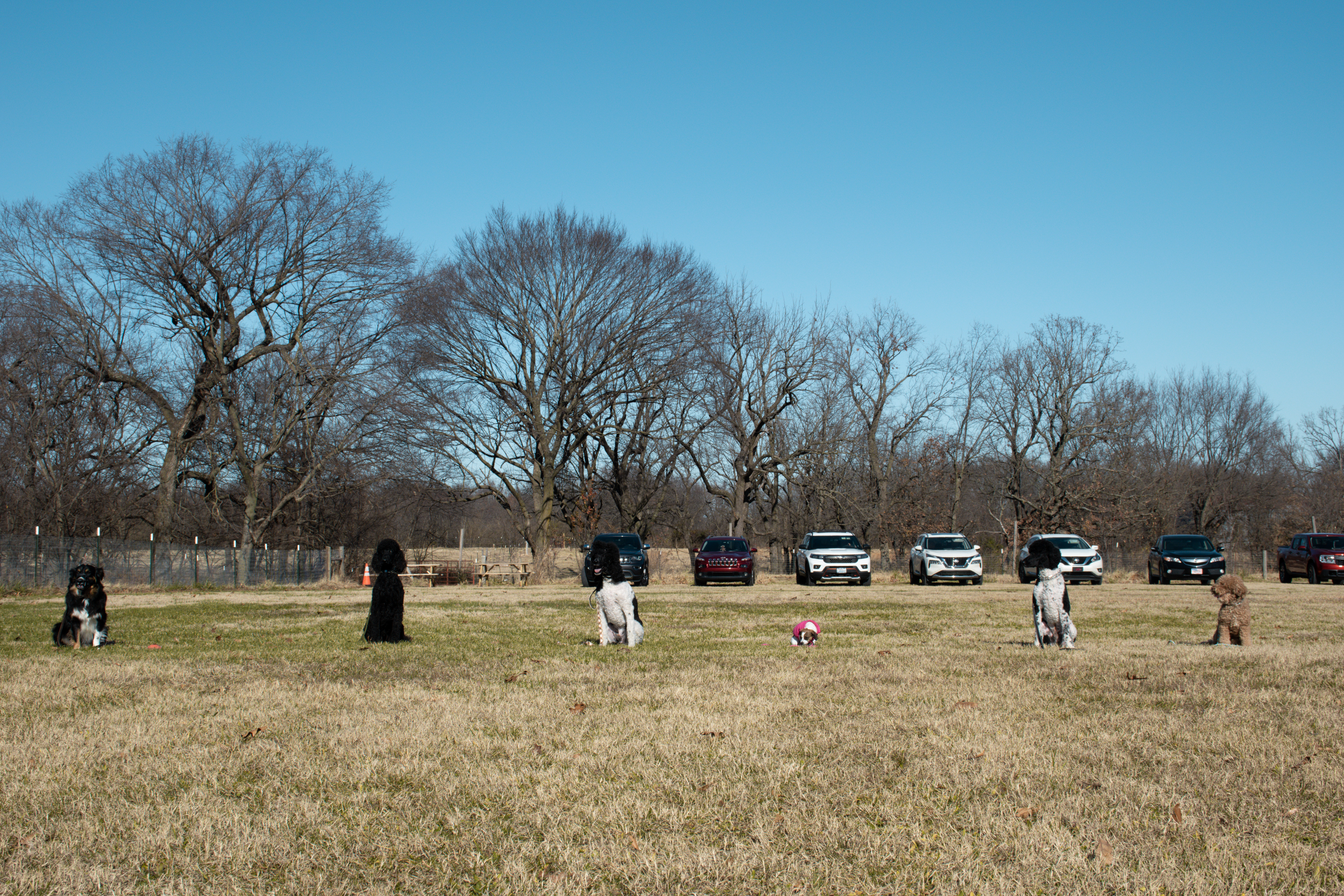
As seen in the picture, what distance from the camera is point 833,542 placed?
34.1 meters

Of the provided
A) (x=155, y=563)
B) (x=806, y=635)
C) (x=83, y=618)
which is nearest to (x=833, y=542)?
(x=155, y=563)

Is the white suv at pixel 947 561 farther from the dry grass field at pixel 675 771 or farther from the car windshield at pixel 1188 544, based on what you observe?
the dry grass field at pixel 675 771

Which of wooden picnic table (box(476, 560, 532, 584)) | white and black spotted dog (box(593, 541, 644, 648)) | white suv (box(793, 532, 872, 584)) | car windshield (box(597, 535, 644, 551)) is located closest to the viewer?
white and black spotted dog (box(593, 541, 644, 648))

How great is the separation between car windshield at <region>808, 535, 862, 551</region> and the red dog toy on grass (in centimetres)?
2116

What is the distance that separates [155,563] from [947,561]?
78.9 feet

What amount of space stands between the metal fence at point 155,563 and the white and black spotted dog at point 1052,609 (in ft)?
79.3

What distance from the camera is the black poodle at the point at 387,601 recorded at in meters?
12.9

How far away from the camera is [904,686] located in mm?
8844

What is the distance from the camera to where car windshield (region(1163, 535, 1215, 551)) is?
33.5m

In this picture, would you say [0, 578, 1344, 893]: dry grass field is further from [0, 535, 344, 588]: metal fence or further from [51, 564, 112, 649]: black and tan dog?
[0, 535, 344, 588]: metal fence

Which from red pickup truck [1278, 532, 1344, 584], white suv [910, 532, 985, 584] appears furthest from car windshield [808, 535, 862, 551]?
red pickup truck [1278, 532, 1344, 584]

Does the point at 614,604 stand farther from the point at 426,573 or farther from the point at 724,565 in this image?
the point at 426,573

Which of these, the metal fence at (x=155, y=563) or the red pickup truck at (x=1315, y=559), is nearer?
the metal fence at (x=155, y=563)

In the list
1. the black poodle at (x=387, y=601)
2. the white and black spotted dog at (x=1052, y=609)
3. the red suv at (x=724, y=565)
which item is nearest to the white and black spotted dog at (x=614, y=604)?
the black poodle at (x=387, y=601)
